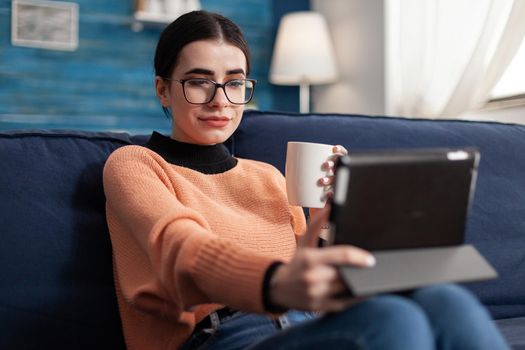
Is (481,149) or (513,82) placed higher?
(513,82)

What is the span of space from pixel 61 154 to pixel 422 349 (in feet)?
2.78

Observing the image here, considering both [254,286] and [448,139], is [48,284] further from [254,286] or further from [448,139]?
[448,139]

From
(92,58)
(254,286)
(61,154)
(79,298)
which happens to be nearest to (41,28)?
(92,58)

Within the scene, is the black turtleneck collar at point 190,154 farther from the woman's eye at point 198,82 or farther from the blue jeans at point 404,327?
the blue jeans at point 404,327

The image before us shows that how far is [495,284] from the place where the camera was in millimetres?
1500

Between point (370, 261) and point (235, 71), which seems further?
point (235, 71)

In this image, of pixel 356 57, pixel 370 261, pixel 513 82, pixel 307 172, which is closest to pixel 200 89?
pixel 307 172

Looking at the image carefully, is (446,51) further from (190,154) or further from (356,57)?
(190,154)

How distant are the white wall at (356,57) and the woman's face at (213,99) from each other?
216cm

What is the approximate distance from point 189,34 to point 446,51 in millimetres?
1909

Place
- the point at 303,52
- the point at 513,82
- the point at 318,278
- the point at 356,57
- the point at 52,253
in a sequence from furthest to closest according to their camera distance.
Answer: the point at 356,57 → the point at 303,52 → the point at 513,82 → the point at 52,253 → the point at 318,278

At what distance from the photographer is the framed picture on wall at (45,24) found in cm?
325

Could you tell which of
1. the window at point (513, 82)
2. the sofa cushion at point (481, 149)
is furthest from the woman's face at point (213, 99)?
the window at point (513, 82)

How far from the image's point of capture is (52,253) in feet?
3.91
